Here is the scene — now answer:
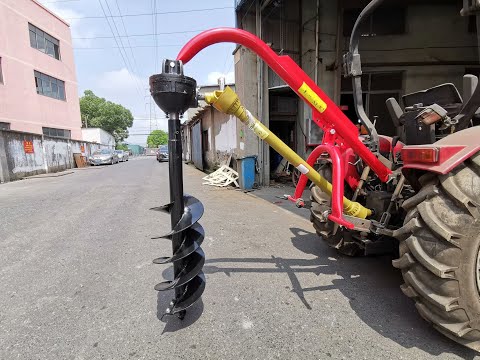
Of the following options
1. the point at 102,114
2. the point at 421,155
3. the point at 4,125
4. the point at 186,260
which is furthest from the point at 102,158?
the point at 102,114

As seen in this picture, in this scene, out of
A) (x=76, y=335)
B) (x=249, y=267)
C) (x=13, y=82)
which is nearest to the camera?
(x=76, y=335)

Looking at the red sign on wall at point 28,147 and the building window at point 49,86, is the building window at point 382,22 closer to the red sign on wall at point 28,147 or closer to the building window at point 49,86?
the red sign on wall at point 28,147

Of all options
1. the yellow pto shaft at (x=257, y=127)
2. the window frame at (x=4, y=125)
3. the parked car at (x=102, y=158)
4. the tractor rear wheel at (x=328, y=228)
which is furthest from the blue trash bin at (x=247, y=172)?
the parked car at (x=102, y=158)

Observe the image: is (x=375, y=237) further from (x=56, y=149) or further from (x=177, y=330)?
(x=56, y=149)

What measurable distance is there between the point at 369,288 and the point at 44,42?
2861 centimetres

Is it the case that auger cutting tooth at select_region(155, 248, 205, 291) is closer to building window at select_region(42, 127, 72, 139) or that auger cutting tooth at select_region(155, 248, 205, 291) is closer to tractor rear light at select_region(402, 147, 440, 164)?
tractor rear light at select_region(402, 147, 440, 164)

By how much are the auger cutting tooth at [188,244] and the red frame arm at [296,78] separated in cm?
137

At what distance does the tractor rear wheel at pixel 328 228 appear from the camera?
3324 millimetres

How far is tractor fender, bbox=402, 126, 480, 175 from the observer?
74.6 inches

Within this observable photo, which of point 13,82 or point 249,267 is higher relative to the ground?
point 13,82

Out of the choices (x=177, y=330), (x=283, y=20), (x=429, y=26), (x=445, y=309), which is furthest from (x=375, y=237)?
(x=429, y=26)

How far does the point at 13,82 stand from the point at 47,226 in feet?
63.0

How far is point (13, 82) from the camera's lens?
19.2 metres

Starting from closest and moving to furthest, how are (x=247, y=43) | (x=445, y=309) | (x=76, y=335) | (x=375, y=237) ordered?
1. (x=445, y=309)
2. (x=76, y=335)
3. (x=247, y=43)
4. (x=375, y=237)
